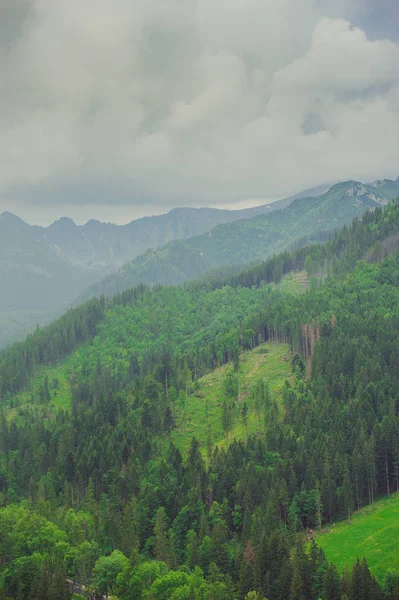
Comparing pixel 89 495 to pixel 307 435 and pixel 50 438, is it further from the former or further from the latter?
pixel 307 435

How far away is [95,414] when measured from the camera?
164m

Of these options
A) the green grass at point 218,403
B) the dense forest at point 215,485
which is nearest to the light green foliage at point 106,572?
the dense forest at point 215,485

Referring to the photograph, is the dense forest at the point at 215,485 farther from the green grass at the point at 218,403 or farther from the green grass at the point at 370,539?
the green grass at the point at 370,539

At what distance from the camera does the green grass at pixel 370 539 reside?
84938 millimetres

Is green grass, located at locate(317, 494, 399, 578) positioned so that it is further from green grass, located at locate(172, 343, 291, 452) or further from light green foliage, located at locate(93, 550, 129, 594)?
green grass, located at locate(172, 343, 291, 452)

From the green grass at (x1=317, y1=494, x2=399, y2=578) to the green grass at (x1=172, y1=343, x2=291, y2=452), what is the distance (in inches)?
1815

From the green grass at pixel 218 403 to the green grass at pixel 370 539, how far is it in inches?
1815


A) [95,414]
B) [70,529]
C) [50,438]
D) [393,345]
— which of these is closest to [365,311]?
[393,345]

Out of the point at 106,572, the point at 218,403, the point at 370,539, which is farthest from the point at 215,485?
the point at 218,403

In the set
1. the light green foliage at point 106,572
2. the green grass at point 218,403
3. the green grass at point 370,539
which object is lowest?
the green grass at point 370,539

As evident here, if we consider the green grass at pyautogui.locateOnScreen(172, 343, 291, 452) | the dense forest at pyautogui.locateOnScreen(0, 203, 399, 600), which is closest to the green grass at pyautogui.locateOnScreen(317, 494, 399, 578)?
the dense forest at pyautogui.locateOnScreen(0, 203, 399, 600)

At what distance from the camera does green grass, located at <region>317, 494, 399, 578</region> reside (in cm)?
8494

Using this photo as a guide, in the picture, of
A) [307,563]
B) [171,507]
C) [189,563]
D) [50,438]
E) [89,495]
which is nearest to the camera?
[307,563]

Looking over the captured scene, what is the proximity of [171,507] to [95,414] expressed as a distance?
59314mm
